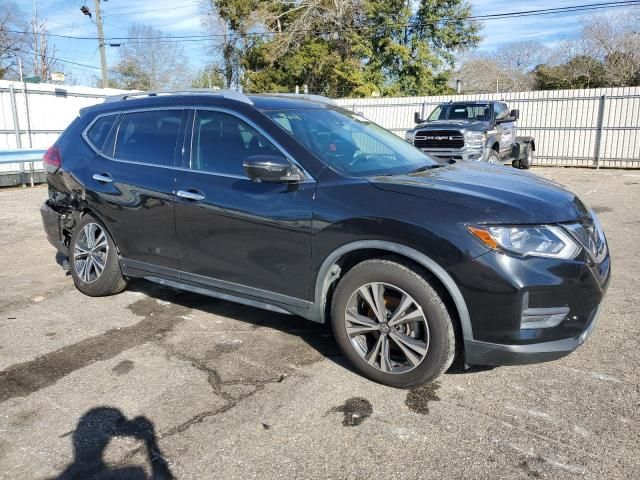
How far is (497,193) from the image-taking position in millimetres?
3115

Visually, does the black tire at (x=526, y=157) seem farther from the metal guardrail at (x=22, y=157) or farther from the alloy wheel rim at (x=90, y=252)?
the alloy wheel rim at (x=90, y=252)

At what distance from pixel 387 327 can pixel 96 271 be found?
2980mm

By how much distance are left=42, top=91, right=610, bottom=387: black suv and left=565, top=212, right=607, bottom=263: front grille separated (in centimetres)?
2

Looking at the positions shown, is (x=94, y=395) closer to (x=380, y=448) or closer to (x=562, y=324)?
(x=380, y=448)

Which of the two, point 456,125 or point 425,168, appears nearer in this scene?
point 425,168

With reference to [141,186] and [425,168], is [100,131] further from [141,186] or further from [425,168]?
[425,168]

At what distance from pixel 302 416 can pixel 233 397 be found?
0.47 meters

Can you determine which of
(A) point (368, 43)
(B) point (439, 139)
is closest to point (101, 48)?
(A) point (368, 43)

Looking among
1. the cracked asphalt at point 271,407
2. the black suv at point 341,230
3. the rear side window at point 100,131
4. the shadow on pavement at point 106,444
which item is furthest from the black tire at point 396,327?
the rear side window at point 100,131

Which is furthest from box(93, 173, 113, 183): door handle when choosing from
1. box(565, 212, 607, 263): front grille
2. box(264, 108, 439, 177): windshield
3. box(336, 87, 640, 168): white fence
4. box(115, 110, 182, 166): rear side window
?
box(336, 87, 640, 168): white fence

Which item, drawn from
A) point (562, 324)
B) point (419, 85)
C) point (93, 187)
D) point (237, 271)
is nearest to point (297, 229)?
point (237, 271)

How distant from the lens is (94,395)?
3240 mm

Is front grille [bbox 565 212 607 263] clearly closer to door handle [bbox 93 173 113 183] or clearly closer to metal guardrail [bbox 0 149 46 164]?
door handle [bbox 93 173 113 183]

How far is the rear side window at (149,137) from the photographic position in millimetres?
4223
